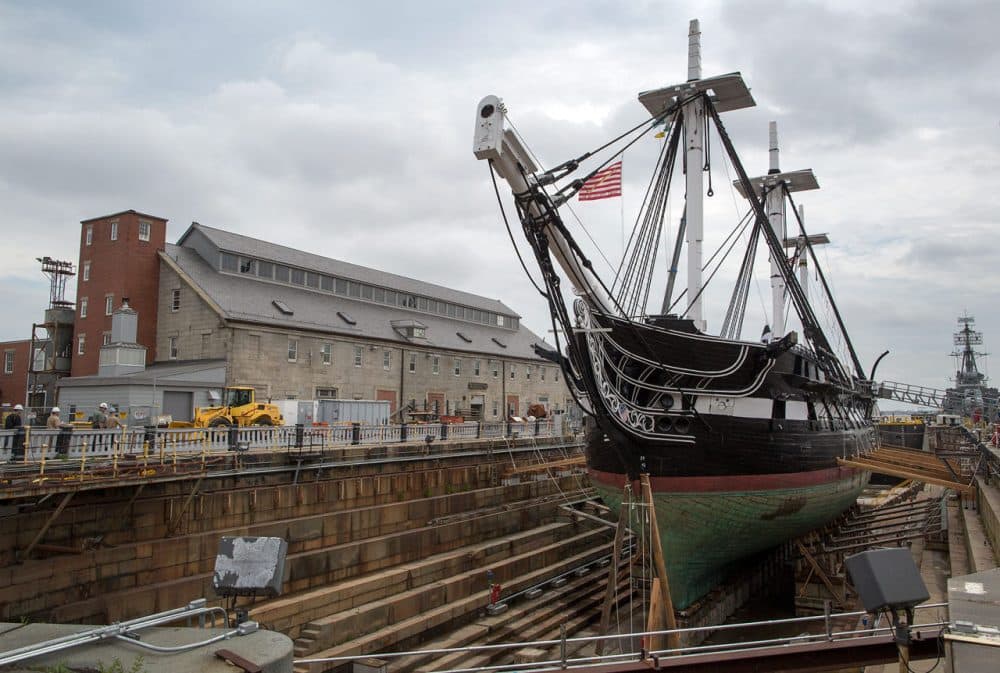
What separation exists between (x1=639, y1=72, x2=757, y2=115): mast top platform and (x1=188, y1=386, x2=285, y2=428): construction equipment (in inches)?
700

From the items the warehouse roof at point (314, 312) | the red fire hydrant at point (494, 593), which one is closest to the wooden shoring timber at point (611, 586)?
the red fire hydrant at point (494, 593)

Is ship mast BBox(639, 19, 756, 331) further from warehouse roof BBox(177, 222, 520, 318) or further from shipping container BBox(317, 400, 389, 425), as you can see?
warehouse roof BBox(177, 222, 520, 318)

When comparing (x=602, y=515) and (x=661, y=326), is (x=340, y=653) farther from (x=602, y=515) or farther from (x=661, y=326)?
(x=602, y=515)

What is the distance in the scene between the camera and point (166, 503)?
14.6m

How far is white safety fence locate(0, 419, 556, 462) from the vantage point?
13.4 meters

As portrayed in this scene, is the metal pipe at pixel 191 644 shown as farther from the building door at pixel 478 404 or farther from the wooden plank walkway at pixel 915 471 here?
the building door at pixel 478 404

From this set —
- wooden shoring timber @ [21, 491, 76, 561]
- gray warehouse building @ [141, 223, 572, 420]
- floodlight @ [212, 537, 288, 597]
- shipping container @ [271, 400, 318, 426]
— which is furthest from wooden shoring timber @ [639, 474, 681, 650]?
gray warehouse building @ [141, 223, 572, 420]

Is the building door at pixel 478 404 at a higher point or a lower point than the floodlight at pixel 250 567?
higher

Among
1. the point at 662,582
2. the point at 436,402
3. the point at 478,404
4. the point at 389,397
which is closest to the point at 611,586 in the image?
the point at 662,582

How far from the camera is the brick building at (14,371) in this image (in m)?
36.7

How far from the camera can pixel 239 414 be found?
2322cm

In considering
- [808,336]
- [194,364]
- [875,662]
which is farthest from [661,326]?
[194,364]

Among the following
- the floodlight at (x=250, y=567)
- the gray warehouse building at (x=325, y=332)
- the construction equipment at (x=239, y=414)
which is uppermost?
the gray warehouse building at (x=325, y=332)

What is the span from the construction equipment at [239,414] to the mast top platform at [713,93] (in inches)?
700
